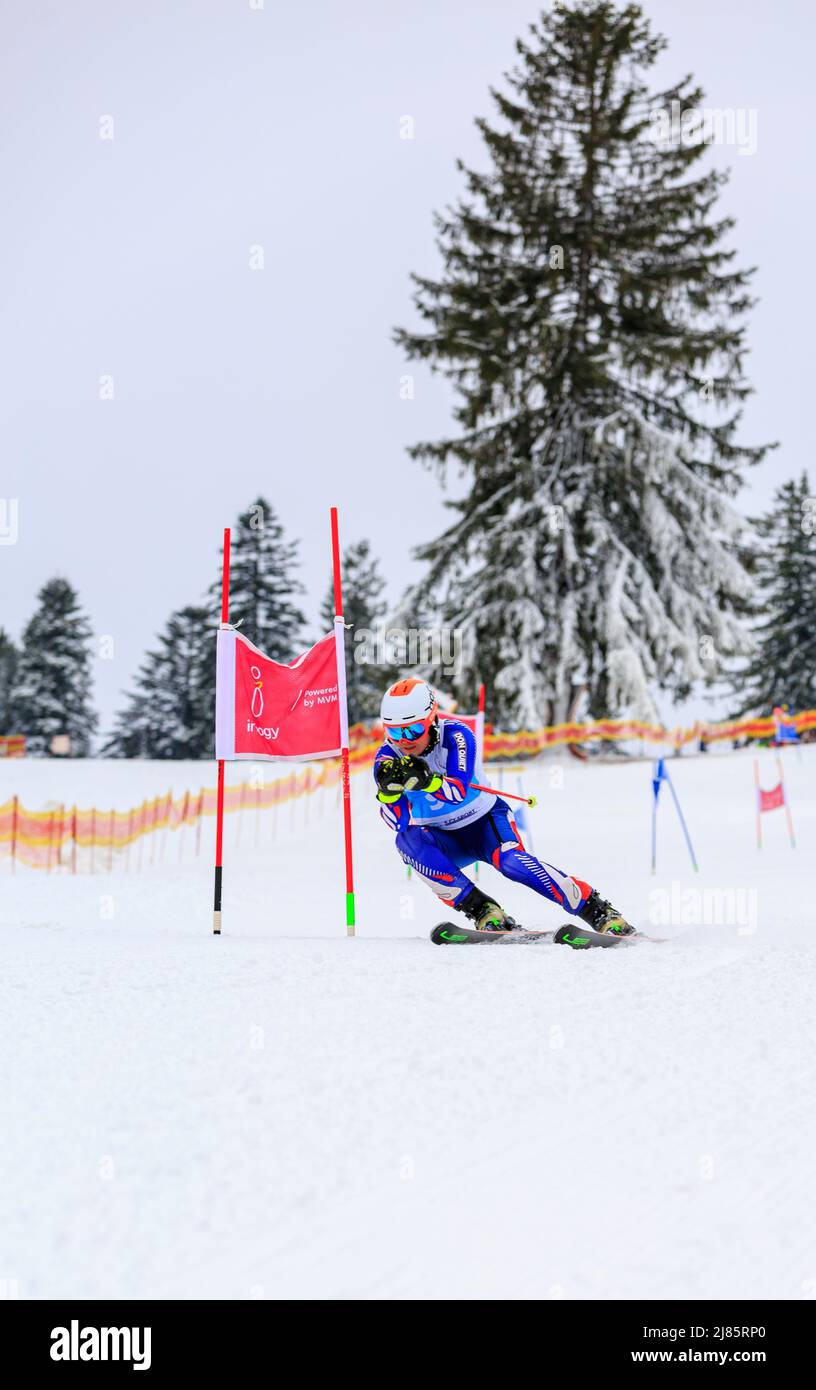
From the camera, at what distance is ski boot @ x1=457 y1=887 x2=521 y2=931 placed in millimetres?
6770

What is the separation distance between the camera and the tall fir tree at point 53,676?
48375 millimetres

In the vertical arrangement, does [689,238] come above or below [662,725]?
above

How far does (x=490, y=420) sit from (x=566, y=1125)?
24.8 metres

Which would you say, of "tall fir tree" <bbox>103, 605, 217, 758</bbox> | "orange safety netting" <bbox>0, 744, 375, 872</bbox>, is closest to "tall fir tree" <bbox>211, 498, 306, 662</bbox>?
"tall fir tree" <bbox>103, 605, 217, 758</bbox>

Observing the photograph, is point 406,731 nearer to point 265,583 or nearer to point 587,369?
point 587,369

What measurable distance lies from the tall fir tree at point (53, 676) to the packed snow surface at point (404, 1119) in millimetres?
43899

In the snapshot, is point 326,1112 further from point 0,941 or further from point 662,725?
point 662,725

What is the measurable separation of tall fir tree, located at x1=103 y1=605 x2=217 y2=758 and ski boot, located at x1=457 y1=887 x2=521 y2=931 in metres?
37.8

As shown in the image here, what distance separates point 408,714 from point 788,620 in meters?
36.7

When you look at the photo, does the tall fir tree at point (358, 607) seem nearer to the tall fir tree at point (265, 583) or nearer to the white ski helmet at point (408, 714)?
the tall fir tree at point (265, 583)

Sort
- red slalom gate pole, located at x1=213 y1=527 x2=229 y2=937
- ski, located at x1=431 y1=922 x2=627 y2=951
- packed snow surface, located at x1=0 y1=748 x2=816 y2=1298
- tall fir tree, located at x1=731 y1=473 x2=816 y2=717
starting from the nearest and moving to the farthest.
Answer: packed snow surface, located at x1=0 y1=748 x2=816 y2=1298, ski, located at x1=431 y1=922 x2=627 y2=951, red slalom gate pole, located at x1=213 y1=527 x2=229 y2=937, tall fir tree, located at x1=731 y1=473 x2=816 y2=717

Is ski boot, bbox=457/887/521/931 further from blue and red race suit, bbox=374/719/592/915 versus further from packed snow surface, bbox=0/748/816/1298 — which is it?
packed snow surface, bbox=0/748/816/1298

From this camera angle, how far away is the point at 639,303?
88.3 ft
